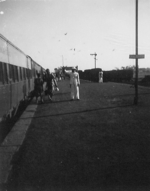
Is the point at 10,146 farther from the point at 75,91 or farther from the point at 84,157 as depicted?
the point at 75,91

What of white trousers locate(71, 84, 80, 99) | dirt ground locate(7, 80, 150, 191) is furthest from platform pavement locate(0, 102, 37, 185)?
white trousers locate(71, 84, 80, 99)

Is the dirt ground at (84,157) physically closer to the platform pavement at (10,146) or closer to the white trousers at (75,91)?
the platform pavement at (10,146)

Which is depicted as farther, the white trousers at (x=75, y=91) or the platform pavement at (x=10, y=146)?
the white trousers at (x=75, y=91)

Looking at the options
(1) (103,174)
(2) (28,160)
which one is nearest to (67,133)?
(2) (28,160)

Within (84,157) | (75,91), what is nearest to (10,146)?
(84,157)

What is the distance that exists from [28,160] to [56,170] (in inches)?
28.5

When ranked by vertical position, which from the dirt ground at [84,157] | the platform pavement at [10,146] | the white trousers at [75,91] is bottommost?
the dirt ground at [84,157]

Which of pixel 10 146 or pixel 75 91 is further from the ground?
pixel 75 91

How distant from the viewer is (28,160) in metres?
4.64

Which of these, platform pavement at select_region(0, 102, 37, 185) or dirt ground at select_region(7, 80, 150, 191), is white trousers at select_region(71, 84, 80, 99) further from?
platform pavement at select_region(0, 102, 37, 185)

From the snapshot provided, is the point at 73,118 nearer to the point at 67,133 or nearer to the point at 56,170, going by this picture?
the point at 67,133

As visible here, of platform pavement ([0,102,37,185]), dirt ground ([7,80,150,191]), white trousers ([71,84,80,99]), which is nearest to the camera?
dirt ground ([7,80,150,191])

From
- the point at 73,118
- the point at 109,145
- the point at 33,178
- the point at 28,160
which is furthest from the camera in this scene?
the point at 73,118

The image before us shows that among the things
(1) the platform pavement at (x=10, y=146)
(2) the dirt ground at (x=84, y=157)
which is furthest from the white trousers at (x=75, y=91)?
(1) the platform pavement at (x=10, y=146)
